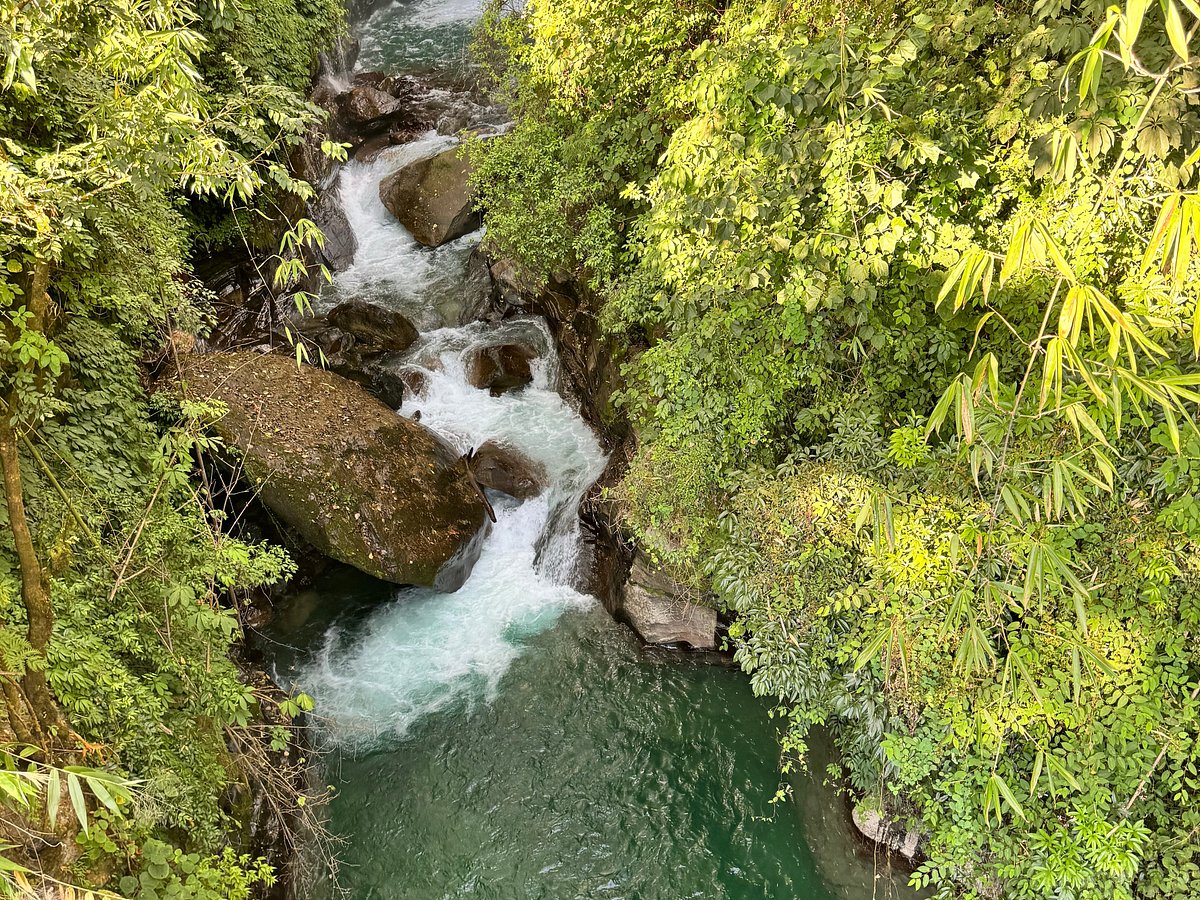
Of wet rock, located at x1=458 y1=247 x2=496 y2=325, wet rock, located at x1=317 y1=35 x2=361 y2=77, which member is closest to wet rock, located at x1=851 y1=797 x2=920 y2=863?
wet rock, located at x1=458 y1=247 x2=496 y2=325

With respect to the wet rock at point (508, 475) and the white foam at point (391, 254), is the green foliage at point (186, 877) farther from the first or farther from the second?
the white foam at point (391, 254)

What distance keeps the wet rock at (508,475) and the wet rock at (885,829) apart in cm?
612

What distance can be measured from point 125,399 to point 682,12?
22.2 feet

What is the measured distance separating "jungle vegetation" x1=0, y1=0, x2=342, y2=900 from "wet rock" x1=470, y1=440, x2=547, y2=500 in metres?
4.36

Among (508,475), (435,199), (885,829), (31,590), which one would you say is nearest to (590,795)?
(885,829)

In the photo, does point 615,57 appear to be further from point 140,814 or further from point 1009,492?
point 140,814

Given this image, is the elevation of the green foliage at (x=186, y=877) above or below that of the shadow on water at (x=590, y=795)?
above

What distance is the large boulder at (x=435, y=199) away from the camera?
518 inches

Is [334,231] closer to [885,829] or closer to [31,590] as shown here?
[31,590]

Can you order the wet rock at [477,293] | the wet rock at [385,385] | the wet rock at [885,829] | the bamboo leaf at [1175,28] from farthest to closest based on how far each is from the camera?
the wet rock at [477,293], the wet rock at [385,385], the wet rock at [885,829], the bamboo leaf at [1175,28]

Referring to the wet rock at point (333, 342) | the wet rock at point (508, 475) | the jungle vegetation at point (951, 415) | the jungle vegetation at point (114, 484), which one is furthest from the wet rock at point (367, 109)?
the jungle vegetation at point (951, 415)

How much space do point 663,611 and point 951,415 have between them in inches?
167

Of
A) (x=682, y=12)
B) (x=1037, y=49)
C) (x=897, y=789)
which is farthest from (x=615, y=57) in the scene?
(x=897, y=789)

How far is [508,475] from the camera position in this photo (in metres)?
10.6
